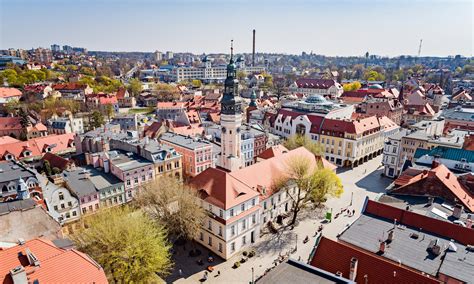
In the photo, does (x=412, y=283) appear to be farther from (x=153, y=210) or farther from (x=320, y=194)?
(x=153, y=210)

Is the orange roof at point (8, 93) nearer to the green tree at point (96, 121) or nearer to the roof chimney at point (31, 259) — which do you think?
the green tree at point (96, 121)

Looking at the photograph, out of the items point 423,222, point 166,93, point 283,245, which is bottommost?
point 283,245

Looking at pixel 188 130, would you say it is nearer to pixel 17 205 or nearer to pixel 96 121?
pixel 96 121

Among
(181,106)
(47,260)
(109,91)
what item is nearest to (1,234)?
(47,260)

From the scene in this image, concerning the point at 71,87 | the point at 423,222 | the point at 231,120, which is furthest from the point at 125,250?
the point at 71,87

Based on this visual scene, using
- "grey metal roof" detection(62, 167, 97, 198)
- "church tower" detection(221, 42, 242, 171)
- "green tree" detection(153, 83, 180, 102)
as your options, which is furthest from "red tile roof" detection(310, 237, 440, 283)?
"green tree" detection(153, 83, 180, 102)

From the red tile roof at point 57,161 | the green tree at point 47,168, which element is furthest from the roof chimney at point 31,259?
the green tree at point 47,168
